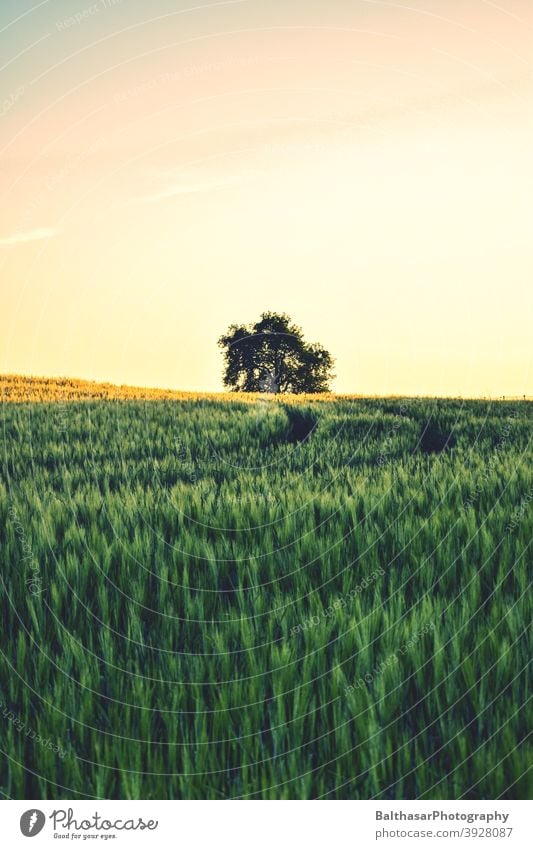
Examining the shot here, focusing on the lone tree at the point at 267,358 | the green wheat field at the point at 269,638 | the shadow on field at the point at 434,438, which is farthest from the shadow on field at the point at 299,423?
the lone tree at the point at 267,358

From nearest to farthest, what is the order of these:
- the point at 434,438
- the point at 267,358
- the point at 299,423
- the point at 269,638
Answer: the point at 269,638, the point at 434,438, the point at 299,423, the point at 267,358

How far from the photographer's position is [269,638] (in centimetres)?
283

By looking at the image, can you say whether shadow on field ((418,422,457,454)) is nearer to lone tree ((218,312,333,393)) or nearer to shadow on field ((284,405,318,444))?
shadow on field ((284,405,318,444))

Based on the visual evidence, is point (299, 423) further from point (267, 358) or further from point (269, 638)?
point (267, 358)

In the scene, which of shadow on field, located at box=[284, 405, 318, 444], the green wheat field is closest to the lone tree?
shadow on field, located at box=[284, 405, 318, 444]

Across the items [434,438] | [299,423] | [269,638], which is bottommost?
[269,638]

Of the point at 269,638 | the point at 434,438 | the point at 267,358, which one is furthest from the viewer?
the point at 267,358

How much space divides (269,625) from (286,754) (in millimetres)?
715

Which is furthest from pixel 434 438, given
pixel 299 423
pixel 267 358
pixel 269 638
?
pixel 267 358

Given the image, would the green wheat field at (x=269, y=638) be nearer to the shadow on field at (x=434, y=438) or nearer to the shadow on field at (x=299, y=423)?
the shadow on field at (x=434, y=438)

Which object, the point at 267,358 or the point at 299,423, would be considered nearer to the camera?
the point at 299,423
